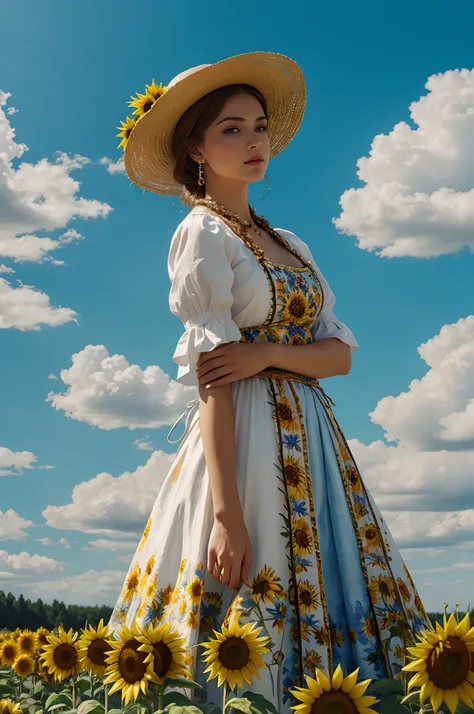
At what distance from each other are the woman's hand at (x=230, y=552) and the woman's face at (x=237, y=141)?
4.99ft

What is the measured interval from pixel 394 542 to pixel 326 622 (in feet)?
1.89

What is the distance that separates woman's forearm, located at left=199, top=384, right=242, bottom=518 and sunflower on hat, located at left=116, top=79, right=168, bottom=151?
4.93 feet

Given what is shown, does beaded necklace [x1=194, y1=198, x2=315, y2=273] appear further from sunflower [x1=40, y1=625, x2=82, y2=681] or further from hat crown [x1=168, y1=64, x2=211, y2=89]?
sunflower [x1=40, y1=625, x2=82, y2=681]

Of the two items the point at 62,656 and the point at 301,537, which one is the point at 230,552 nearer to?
the point at 301,537

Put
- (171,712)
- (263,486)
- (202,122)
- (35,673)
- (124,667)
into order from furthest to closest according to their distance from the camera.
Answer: (35,673) < (202,122) < (263,486) < (124,667) < (171,712)

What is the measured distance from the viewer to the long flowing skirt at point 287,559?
259 centimetres

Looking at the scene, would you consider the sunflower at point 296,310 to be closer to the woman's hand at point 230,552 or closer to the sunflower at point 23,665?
the woman's hand at point 230,552

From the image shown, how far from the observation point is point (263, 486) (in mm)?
2766

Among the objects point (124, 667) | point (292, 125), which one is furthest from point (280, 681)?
point (292, 125)

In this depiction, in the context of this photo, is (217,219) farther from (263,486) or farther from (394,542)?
(394,542)

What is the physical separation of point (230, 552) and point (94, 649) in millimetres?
553

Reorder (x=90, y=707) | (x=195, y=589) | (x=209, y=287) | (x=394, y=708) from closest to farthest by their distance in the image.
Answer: (x=394, y=708), (x=90, y=707), (x=195, y=589), (x=209, y=287)

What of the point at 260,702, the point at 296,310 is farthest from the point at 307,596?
the point at 296,310

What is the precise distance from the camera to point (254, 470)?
2.80 meters
